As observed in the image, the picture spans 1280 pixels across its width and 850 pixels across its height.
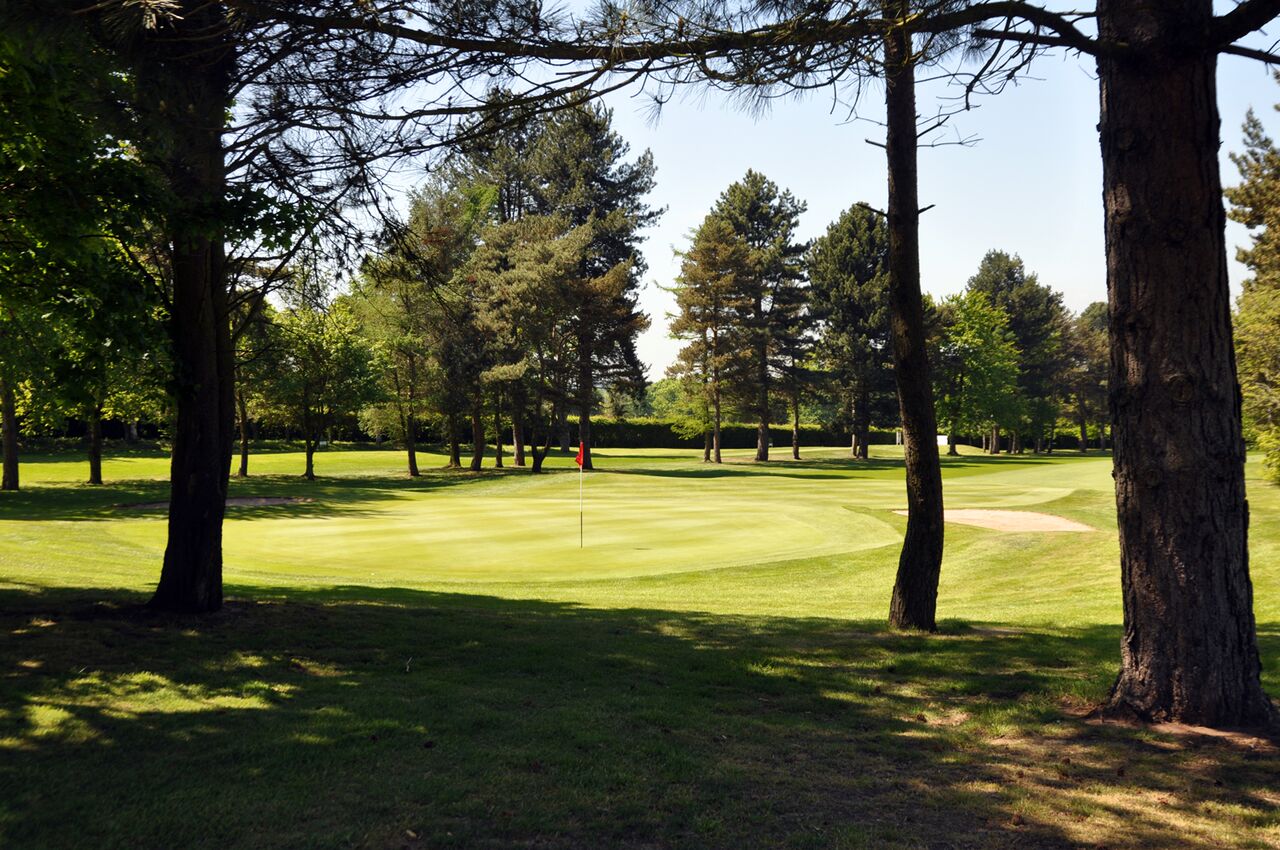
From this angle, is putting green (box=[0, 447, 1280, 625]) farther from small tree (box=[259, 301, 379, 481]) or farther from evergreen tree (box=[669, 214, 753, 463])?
evergreen tree (box=[669, 214, 753, 463])

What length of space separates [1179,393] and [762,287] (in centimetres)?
5032

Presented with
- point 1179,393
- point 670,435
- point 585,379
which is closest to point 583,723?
point 1179,393

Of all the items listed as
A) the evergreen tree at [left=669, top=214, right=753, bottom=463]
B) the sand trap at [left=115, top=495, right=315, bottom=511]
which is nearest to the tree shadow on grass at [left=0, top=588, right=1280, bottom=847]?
the sand trap at [left=115, top=495, right=315, bottom=511]

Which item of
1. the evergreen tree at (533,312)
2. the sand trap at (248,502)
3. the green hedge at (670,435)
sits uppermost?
the evergreen tree at (533,312)

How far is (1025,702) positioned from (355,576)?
11.5 meters

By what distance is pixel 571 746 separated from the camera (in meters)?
5.04

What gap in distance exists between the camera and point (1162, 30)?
5340 millimetres

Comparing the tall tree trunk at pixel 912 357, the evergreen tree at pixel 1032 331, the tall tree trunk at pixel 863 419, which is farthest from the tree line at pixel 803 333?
the tall tree trunk at pixel 912 357

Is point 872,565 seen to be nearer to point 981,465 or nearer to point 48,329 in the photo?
point 48,329

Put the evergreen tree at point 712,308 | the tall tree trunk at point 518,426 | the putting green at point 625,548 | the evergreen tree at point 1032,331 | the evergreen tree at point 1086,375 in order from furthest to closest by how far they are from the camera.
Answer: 1. the evergreen tree at point 1086,375
2. the evergreen tree at point 1032,331
3. the evergreen tree at point 712,308
4. the tall tree trunk at point 518,426
5. the putting green at point 625,548

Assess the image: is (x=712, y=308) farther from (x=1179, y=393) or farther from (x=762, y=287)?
(x=1179, y=393)

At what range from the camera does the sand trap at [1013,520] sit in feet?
70.1

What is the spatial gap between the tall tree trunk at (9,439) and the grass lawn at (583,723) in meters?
20.8

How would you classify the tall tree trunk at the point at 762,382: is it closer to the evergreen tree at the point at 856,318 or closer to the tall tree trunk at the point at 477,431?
the evergreen tree at the point at 856,318
